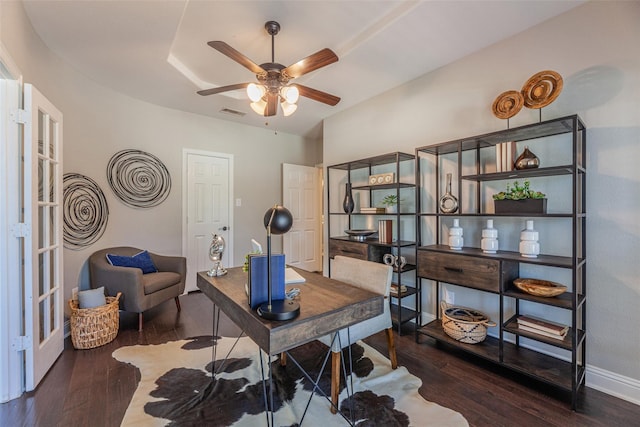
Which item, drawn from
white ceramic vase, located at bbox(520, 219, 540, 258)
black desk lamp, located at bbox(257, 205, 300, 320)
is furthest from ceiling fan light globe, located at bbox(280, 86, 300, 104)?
white ceramic vase, located at bbox(520, 219, 540, 258)

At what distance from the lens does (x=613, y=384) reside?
1.77m

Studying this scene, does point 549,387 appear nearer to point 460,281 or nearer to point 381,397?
point 460,281

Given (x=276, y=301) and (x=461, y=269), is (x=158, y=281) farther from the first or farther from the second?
(x=461, y=269)

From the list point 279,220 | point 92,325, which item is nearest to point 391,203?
point 279,220

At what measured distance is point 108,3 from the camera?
1.87 meters

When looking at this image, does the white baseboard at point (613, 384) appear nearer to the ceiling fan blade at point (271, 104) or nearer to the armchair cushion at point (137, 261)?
the ceiling fan blade at point (271, 104)

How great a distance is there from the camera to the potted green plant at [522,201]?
1892mm

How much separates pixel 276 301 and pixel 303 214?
3.80 meters

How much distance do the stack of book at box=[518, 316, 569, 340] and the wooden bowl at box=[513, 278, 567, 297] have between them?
22 centimetres

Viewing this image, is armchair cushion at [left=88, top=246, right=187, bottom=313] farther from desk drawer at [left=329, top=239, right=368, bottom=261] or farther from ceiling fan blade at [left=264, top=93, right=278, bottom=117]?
ceiling fan blade at [left=264, top=93, right=278, bottom=117]

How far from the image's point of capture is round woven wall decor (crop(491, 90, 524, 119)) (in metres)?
2.02

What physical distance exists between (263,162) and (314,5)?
117 inches

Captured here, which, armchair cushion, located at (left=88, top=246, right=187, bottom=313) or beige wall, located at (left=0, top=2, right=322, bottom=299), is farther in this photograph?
armchair cushion, located at (left=88, top=246, right=187, bottom=313)

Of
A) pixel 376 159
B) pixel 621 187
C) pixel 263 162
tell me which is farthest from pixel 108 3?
pixel 621 187
